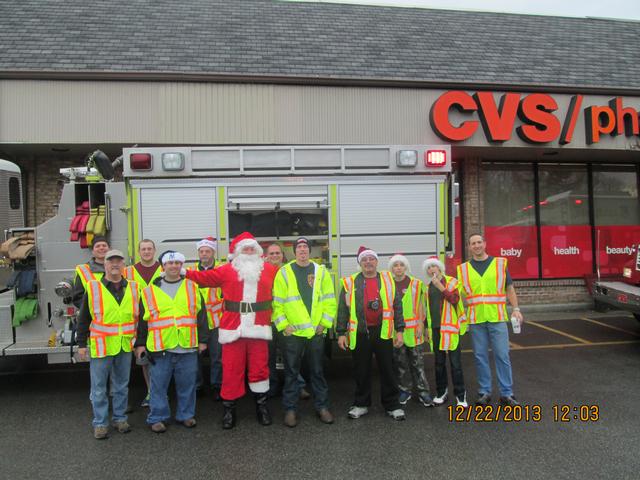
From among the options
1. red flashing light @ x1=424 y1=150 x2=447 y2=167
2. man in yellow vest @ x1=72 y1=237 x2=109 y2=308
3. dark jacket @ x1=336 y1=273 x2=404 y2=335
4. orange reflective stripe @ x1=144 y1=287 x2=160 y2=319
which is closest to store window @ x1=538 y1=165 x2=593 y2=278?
red flashing light @ x1=424 y1=150 x2=447 y2=167

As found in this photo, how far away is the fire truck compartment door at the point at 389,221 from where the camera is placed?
17.9 ft

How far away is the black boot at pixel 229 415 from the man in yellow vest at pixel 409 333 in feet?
5.42

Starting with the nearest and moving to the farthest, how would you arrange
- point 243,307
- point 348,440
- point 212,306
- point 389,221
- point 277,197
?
point 348,440 → point 243,307 → point 212,306 → point 277,197 → point 389,221

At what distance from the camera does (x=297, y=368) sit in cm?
460

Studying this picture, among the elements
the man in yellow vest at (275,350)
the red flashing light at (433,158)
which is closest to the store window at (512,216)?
the red flashing light at (433,158)

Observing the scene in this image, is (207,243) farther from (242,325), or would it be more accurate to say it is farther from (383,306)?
(383,306)

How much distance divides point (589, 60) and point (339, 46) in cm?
596

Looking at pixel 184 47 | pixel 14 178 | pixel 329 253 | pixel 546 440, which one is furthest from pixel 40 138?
pixel 546 440

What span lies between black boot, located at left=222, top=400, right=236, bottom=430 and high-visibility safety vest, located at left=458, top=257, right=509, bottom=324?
253cm

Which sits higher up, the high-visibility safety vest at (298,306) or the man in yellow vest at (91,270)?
the man in yellow vest at (91,270)

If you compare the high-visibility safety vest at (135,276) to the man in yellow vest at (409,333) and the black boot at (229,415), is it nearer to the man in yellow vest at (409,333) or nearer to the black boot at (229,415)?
the black boot at (229,415)

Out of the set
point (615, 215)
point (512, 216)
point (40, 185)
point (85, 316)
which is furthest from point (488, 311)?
point (40, 185)

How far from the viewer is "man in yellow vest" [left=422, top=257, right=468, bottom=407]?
16.0 ft

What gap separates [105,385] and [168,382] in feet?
1.78
